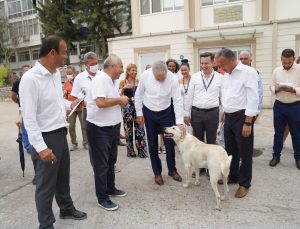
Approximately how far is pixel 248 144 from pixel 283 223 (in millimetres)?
1054

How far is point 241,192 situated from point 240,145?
0.63 m

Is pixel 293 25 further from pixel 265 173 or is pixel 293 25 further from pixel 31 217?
pixel 31 217

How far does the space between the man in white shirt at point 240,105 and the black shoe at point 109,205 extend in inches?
63.8

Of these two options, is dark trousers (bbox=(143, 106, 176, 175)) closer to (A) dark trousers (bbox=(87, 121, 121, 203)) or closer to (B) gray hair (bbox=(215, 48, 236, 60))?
(A) dark trousers (bbox=(87, 121, 121, 203))

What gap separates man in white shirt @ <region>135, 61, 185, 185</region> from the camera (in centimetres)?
443

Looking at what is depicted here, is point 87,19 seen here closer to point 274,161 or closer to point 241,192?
point 274,161

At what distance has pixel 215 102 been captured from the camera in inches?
183

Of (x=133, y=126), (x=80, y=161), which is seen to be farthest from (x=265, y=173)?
(x=80, y=161)

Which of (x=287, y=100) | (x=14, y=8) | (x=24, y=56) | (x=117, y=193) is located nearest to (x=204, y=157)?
(x=117, y=193)

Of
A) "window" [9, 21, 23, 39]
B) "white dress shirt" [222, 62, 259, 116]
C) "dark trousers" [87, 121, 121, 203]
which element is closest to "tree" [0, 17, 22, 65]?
"window" [9, 21, 23, 39]

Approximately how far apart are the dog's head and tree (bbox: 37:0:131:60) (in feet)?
74.0

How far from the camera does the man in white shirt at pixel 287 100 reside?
489 cm

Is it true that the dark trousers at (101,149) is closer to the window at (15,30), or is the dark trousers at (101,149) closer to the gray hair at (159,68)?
the gray hair at (159,68)

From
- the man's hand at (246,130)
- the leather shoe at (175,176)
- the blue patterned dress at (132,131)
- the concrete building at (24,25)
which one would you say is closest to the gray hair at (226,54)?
the man's hand at (246,130)
